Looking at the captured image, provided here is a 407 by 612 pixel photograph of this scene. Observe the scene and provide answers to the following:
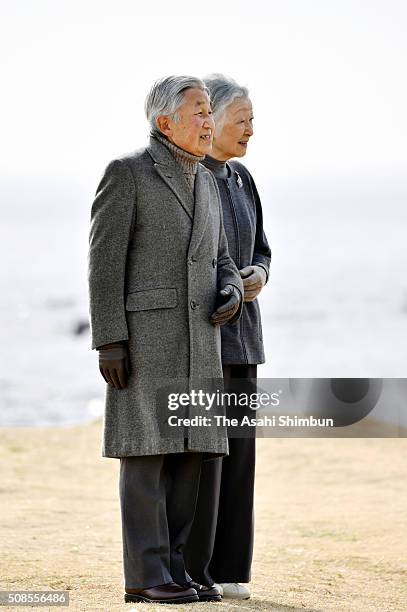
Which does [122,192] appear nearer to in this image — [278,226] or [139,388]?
[139,388]

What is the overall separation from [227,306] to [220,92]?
33.9 inches

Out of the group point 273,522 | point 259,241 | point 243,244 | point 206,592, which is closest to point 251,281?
point 243,244

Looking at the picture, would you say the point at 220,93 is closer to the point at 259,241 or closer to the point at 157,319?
the point at 259,241

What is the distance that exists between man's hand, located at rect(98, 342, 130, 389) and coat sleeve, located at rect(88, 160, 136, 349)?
3 centimetres

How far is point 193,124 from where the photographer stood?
448 centimetres

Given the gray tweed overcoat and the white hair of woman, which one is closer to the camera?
the gray tweed overcoat

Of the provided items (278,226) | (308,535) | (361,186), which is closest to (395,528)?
(308,535)

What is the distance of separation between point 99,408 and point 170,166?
14.1 meters

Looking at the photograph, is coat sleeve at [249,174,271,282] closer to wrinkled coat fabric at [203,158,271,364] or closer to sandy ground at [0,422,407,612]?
wrinkled coat fabric at [203,158,271,364]

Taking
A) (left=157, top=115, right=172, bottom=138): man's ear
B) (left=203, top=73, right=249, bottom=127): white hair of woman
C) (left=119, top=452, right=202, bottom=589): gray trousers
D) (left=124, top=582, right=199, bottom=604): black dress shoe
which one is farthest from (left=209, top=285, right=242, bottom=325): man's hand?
(left=124, top=582, right=199, bottom=604): black dress shoe

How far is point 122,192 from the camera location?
4398 mm

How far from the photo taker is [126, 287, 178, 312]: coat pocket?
4387 millimetres

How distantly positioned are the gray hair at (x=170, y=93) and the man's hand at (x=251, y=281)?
0.68 m

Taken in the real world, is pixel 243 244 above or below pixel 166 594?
above
